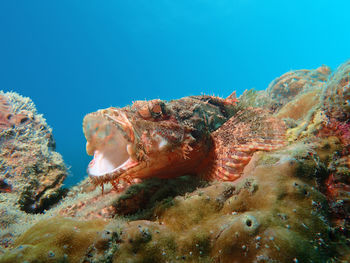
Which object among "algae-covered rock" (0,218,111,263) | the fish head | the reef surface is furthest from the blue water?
"algae-covered rock" (0,218,111,263)

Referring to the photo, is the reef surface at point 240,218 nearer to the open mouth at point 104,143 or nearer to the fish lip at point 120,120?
the open mouth at point 104,143

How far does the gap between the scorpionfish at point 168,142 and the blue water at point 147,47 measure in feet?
352

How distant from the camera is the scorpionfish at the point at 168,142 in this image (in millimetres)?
2914

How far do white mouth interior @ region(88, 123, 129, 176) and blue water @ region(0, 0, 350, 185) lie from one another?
108m

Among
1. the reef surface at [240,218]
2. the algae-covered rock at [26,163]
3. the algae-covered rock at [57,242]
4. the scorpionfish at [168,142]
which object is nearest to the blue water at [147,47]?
the algae-covered rock at [26,163]

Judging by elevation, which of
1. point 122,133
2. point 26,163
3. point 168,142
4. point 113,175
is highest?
point 26,163

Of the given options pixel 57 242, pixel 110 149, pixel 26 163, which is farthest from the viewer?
pixel 26 163

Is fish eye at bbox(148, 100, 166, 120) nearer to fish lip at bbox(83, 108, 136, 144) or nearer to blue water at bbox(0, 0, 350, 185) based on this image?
fish lip at bbox(83, 108, 136, 144)

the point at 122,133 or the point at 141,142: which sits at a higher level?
the point at 122,133

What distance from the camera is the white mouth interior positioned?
3.24 m

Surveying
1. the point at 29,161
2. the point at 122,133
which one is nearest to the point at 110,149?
the point at 122,133

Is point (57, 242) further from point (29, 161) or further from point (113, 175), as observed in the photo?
point (29, 161)

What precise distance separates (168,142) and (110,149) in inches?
40.4

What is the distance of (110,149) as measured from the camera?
11.1ft
